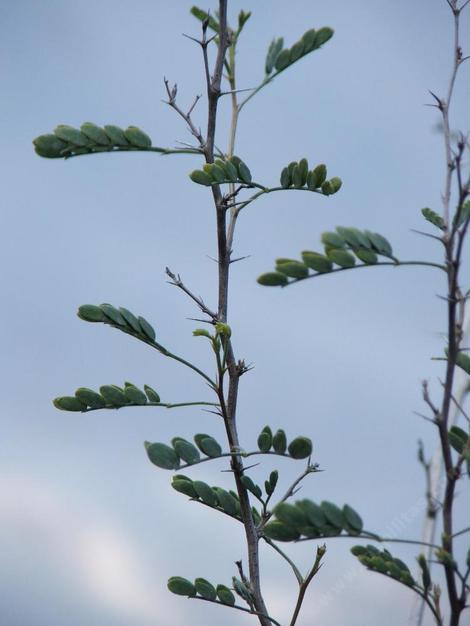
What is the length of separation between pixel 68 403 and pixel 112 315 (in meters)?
0.24

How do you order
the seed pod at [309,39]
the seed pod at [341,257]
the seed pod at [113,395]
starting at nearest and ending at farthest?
the seed pod at [341,257] < the seed pod at [113,395] < the seed pod at [309,39]

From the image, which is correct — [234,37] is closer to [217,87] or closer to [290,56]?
[290,56]

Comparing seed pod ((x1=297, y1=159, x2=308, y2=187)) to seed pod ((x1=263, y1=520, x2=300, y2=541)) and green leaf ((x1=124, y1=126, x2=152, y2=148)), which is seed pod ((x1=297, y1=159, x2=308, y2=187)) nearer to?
green leaf ((x1=124, y1=126, x2=152, y2=148))

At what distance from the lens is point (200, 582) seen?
1839mm

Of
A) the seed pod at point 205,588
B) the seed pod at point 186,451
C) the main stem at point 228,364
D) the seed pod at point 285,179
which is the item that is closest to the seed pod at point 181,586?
the seed pod at point 205,588

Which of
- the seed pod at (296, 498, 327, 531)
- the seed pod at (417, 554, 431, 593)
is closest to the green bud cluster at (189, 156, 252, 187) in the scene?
the seed pod at (296, 498, 327, 531)

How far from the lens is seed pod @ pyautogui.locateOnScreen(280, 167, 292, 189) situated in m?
1.87

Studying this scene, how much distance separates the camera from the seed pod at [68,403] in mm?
1934

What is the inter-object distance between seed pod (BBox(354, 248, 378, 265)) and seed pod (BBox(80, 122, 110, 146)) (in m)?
0.78

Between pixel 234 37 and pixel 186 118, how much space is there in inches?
17.8

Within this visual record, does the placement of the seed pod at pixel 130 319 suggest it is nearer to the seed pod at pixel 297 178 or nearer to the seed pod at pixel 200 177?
the seed pod at pixel 200 177

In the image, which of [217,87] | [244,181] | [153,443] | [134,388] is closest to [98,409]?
[134,388]

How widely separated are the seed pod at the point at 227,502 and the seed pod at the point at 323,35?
1150 mm

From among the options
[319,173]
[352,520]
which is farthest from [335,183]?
Answer: [352,520]
